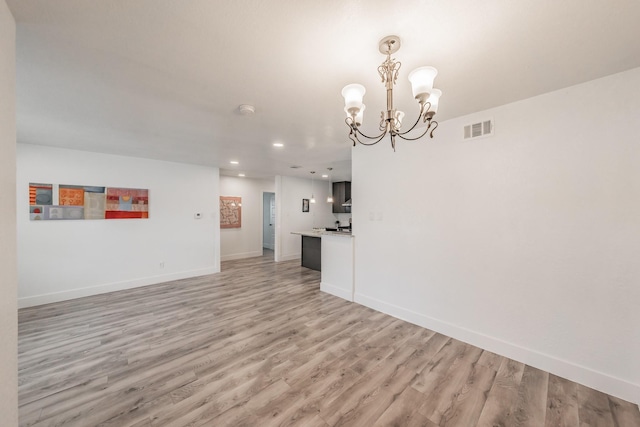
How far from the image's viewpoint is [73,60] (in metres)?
1.62

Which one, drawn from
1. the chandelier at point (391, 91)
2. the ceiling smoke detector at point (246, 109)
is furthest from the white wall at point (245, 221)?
the chandelier at point (391, 91)

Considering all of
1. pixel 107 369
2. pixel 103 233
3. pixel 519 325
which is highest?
pixel 103 233

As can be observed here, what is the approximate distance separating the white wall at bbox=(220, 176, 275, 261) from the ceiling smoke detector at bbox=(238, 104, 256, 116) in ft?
16.1

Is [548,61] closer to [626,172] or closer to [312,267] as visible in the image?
[626,172]

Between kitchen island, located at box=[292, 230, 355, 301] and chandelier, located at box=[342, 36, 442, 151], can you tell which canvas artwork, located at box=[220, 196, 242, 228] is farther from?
chandelier, located at box=[342, 36, 442, 151]

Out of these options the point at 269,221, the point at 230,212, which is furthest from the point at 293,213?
the point at 269,221

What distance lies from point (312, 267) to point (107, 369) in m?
4.11

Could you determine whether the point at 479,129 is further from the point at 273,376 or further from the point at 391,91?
the point at 273,376

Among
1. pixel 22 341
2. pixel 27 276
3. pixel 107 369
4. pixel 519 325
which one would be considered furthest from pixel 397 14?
pixel 27 276

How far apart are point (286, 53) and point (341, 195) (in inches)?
244

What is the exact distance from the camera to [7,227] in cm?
116

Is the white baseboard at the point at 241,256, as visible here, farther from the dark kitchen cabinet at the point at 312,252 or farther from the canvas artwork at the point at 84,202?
the canvas artwork at the point at 84,202

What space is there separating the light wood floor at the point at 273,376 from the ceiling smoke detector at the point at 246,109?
2415mm

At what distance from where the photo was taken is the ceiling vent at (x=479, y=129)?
2391 millimetres
